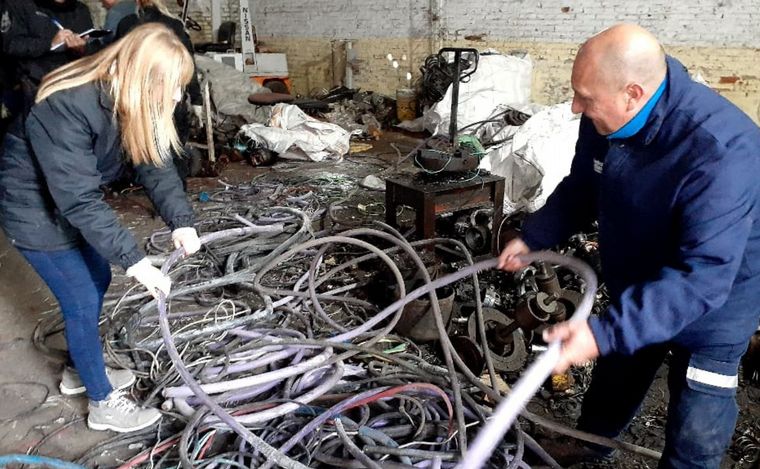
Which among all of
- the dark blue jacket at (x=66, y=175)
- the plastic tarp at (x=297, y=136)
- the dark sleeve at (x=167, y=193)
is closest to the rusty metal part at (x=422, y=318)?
the dark sleeve at (x=167, y=193)

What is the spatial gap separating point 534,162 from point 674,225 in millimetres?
2935

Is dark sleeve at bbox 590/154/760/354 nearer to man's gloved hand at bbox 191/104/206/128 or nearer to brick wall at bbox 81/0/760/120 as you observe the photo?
brick wall at bbox 81/0/760/120

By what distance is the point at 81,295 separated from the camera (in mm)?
1958

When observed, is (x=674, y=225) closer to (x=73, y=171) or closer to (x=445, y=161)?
(x=73, y=171)

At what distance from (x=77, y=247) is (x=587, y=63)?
175 centimetres

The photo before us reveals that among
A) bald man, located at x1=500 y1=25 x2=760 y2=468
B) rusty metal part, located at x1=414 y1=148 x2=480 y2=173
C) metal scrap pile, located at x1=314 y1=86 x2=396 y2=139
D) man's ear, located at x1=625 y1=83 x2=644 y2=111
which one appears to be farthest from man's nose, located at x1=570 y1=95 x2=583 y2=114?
metal scrap pile, located at x1=314 y1=86 x2=396 y2=139

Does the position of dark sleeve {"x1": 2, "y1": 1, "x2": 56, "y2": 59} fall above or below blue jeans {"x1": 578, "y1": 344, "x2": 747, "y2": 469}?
above

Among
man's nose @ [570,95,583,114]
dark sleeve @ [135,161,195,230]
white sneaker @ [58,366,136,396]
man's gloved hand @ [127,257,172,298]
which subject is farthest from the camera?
white sneaker @ [58,366,136,396]

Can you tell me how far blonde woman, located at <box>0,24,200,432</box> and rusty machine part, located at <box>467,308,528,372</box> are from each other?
5.12 ft

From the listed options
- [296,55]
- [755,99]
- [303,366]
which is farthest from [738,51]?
[296,55]

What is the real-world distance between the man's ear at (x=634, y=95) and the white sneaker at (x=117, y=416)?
2.06 metres

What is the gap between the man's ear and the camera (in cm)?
137

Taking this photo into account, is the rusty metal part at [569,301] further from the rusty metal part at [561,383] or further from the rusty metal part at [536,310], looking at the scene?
the rusty metal part at [561,383]

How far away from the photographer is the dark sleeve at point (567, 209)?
182 centimetres
